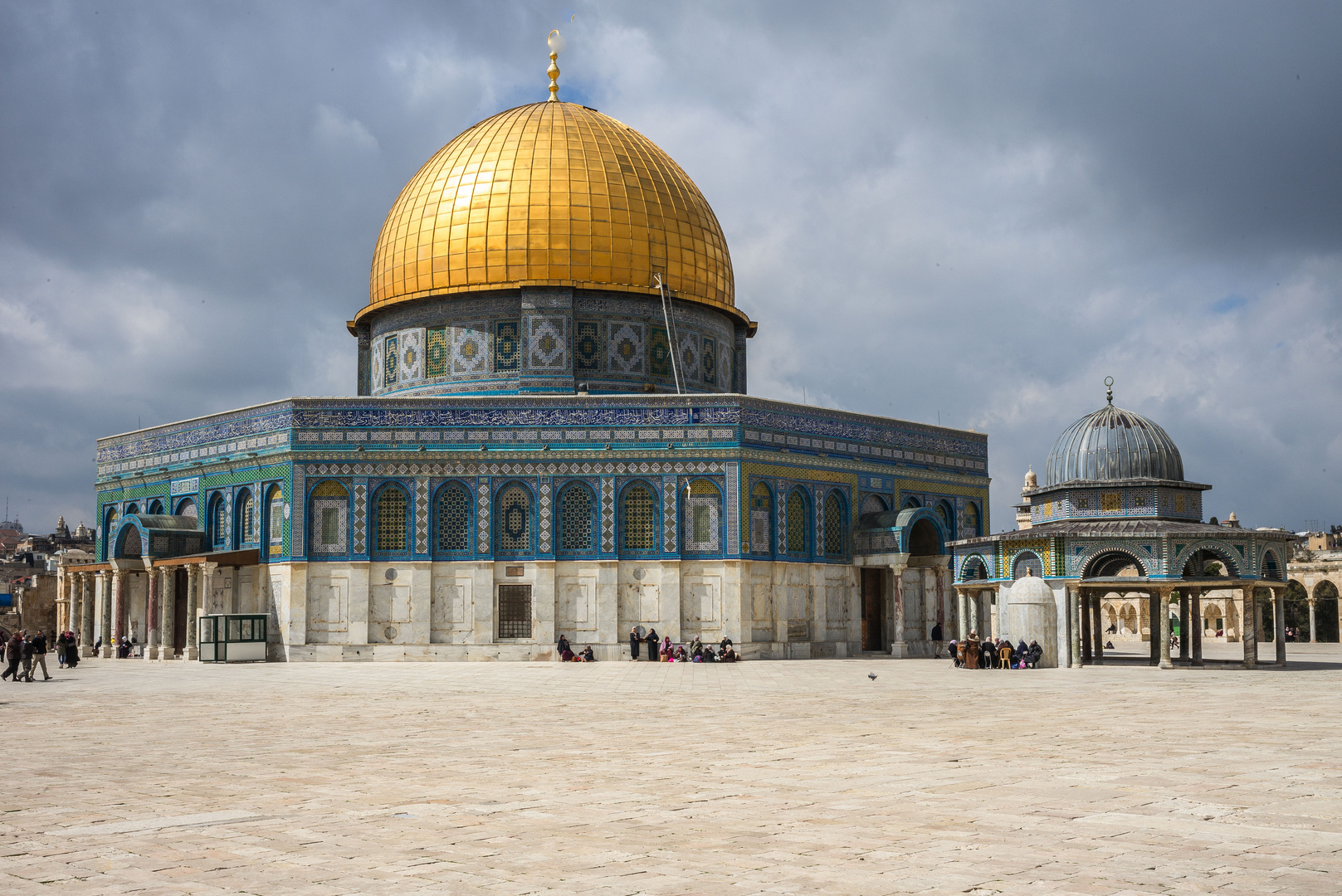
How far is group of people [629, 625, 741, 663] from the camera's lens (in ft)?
99.8

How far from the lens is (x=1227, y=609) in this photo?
190 feet

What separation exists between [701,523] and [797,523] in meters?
2.95

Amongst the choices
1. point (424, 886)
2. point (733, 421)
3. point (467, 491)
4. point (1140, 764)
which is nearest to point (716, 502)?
point (733, 421)

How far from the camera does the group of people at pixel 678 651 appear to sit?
3041cm

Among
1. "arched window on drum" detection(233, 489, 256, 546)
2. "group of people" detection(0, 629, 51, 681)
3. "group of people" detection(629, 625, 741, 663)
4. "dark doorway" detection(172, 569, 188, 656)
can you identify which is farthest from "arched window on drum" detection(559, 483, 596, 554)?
"group of people" detection(0, 629, 51, 681)

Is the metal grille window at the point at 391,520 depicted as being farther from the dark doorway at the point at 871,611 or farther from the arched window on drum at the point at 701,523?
the dark doorway at the point at 871,611

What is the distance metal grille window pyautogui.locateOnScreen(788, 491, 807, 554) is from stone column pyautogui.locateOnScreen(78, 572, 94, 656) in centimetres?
2000

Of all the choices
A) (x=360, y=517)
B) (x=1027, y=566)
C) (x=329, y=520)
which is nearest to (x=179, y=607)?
(x=329, y=520)

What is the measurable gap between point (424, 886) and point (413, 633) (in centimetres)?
2522

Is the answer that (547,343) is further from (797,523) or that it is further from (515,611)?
(797,523)

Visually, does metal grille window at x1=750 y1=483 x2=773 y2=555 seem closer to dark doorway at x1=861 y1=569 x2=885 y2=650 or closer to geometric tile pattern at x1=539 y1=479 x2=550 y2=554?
dark doorway at x1=861 y1=569 x2=885 y2=650

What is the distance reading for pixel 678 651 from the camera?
30.7 m

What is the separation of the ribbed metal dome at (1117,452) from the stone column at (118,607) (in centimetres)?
2432

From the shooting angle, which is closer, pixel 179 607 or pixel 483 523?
pixel 483 523
